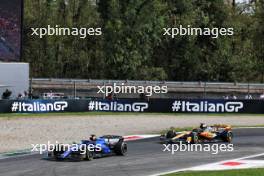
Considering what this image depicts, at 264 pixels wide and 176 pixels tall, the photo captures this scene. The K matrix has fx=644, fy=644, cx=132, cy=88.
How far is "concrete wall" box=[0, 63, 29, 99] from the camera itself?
41.3 metres

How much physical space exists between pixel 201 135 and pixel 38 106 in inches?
577

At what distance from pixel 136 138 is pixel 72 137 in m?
2.67

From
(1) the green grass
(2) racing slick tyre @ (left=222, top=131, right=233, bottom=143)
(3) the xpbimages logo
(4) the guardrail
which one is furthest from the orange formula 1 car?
(4) the guardrail

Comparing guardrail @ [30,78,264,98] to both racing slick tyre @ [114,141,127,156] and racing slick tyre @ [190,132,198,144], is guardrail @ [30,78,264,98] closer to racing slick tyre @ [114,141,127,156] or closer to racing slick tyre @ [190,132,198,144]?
racing slick tyre @ [190,132,198,144]

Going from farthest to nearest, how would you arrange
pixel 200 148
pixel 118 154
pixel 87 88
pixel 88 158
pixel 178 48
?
1. pixel 178 48
2. pixel 87 88
3. pixel 200 148
4. pixel 118 154
5. pixel 88 158

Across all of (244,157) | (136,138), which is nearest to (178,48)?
(136,138)

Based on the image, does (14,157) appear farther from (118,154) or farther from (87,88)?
(87,88)

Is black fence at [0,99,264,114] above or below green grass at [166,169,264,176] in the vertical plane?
above

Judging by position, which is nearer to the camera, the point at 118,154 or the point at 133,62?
the point at 118,154

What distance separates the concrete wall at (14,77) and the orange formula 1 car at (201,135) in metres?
18.4

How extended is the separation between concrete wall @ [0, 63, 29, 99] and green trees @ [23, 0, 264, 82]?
62.1 feet

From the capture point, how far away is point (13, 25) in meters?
41.0

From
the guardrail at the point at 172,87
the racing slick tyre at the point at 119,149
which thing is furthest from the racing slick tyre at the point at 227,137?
the guardrail at the point at 172,87

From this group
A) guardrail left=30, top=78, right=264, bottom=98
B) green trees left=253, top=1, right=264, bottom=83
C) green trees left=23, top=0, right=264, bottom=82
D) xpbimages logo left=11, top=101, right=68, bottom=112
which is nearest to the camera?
xpbimages logo left=11, top=101, right=68, bottom=112
